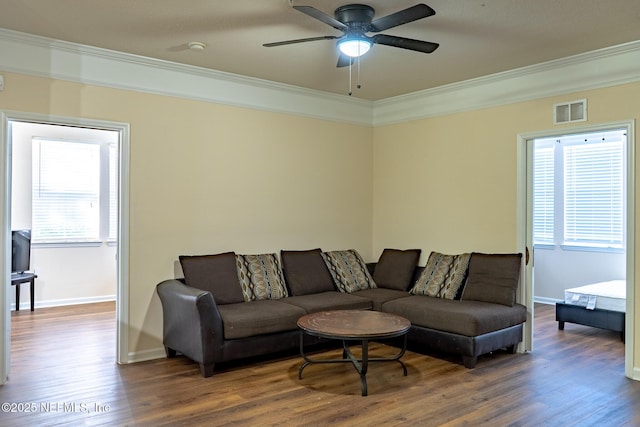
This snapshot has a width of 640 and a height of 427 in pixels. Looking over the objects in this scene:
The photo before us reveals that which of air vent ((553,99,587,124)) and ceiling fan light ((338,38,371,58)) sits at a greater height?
ceiling fan light ((338,38,371,58))

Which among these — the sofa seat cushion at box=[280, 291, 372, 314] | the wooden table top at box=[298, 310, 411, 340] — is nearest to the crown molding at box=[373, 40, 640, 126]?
the sofa seat cushion at box=[280, 291, 372, 314]

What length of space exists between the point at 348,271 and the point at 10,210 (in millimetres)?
3239

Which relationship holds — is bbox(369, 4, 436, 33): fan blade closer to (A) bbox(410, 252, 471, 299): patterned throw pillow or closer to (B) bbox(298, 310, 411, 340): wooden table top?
(B) bbox(298, 310, 411, 340): wooden table top

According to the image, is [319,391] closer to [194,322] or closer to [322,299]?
[194,322]

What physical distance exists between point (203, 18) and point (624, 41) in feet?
10.5

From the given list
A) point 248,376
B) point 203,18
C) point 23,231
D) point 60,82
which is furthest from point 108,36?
point 23,231

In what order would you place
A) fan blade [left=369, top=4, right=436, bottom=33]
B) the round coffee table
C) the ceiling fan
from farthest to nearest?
the round coffee table → the ceiling fan → fan blade [left=369, top=4, right=436, bottom=33]

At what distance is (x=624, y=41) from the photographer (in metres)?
3.90

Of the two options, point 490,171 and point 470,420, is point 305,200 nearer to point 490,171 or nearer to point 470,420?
point 490,171

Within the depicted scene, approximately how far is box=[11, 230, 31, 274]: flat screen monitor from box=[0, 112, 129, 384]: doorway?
2644 mm

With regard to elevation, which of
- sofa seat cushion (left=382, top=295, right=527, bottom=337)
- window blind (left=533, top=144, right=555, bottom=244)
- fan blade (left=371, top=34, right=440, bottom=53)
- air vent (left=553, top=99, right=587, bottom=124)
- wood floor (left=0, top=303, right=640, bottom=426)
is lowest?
wood floor (left=0, top=303, right=640, bottom=426)

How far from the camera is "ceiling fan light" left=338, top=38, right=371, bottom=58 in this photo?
128 inches

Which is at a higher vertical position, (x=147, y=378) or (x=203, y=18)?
(x=203, y=18)

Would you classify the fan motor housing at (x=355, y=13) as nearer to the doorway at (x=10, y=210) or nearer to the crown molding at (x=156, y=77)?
the crown molding at (x=156, y=77)
